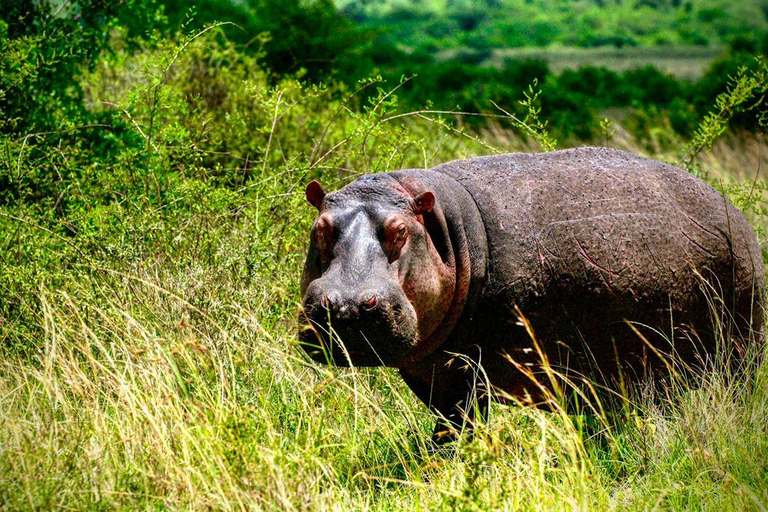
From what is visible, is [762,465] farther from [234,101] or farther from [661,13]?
[661,13]

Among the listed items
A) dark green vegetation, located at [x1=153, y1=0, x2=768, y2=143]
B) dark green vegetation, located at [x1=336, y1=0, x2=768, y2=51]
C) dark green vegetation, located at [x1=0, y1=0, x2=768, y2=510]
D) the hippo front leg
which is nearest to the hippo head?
dark green vegetation, located at [x1=0, y1=0, x2=768, y2=510]

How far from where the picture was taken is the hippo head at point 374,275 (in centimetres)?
378

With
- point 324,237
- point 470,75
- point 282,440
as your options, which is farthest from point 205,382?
point 470,75

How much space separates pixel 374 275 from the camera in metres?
3.86

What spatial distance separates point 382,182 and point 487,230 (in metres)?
0.55

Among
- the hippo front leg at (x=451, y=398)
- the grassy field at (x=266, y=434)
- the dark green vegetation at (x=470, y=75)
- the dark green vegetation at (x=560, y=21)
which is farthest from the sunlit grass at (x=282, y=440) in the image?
the dark green vegetation at (x=560, y=21)

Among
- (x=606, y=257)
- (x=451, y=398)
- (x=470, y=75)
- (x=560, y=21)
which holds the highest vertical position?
(x=606, y=257)

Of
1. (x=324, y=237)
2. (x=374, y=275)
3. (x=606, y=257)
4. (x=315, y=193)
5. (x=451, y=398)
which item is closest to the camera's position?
(x=374, y=275)

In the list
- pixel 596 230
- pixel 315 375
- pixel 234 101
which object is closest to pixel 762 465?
pixel 596 230

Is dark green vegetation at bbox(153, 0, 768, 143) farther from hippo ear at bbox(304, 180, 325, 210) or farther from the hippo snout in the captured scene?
the hippo snout

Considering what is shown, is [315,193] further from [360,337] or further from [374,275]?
[360,337]

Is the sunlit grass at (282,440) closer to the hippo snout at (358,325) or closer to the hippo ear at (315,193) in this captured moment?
the hippo snout at (358,325)

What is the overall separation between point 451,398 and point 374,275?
1009 mm

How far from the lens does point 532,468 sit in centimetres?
A: 381
